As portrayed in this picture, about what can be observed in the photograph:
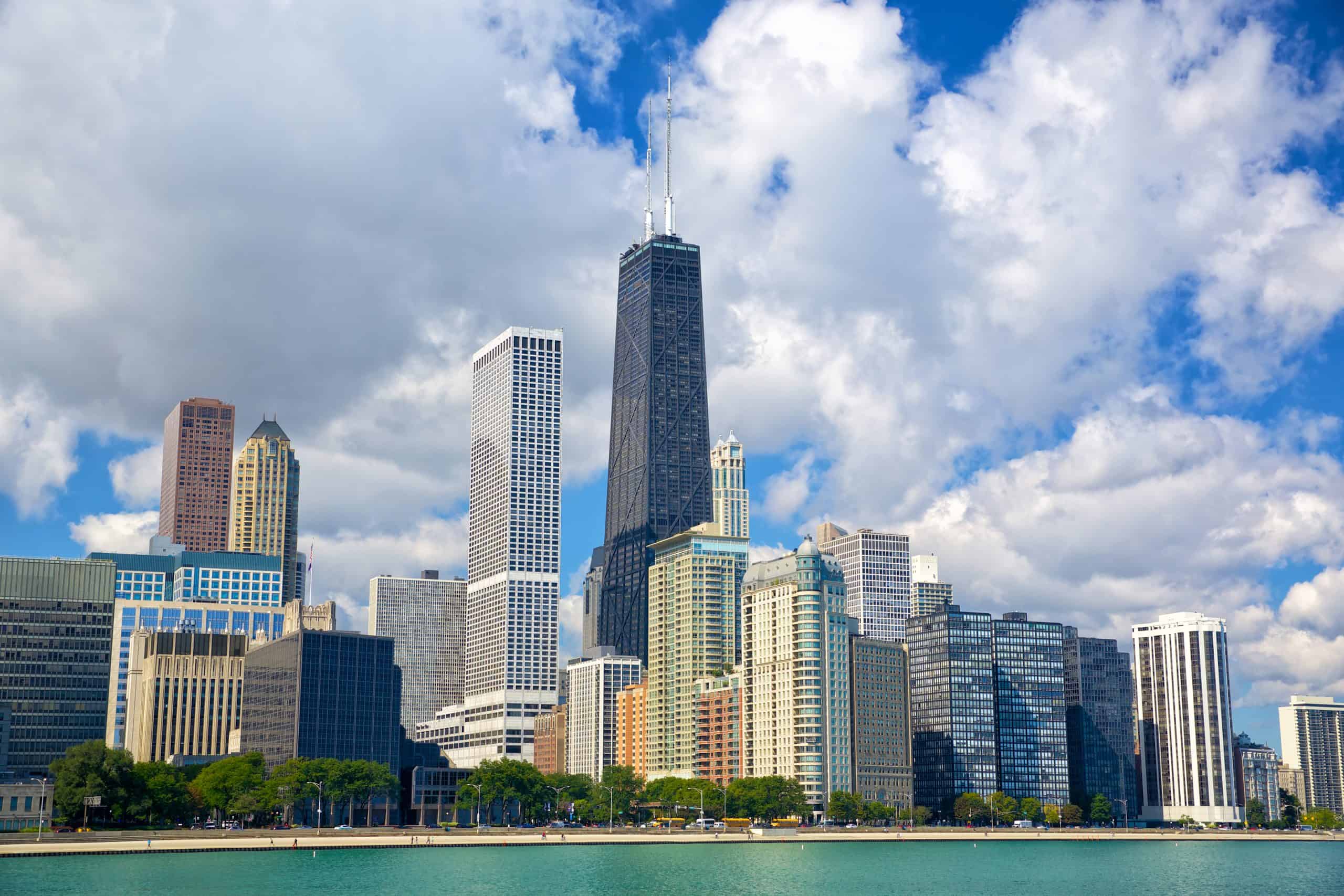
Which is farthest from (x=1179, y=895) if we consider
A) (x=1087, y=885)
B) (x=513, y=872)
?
(x=513, y=872)

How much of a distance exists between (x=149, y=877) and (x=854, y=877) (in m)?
85.2

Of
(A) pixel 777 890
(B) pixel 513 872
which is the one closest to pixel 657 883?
(A) pixel 777 890

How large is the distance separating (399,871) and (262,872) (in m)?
17.4

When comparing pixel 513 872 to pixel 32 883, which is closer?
pixel 32 883

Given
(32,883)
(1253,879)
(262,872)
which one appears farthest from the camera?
(1253,879)

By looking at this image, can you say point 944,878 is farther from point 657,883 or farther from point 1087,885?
point 657,883

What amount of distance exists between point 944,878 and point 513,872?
55354 mm

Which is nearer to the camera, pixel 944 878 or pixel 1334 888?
pixel 1334 888

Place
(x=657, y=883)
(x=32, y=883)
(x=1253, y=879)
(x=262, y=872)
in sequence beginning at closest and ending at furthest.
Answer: (x=32, y=883) < (x=657, y=883) < (x=262, y=872) < (x=1253, y=879)

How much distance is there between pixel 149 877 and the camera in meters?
170

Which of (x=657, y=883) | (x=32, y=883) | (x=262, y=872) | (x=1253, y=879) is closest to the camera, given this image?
(x=32, y=883)

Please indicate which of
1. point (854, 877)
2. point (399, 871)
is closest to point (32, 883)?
point (399, 871)

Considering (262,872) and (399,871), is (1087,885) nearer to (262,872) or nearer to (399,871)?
(399,871)

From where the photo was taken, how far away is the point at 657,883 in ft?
567
